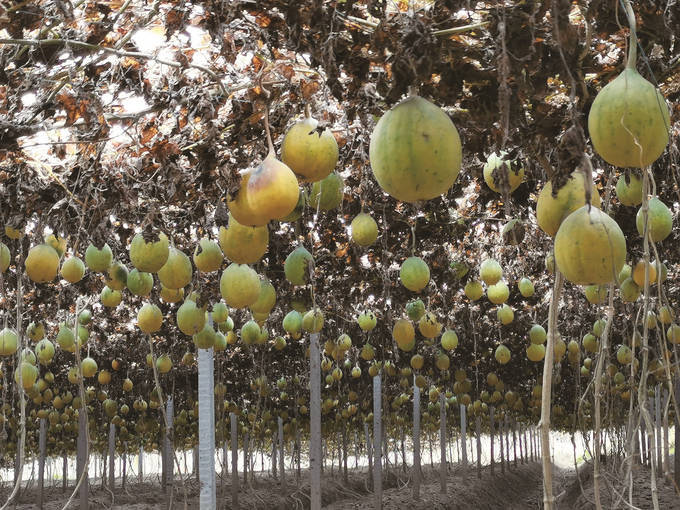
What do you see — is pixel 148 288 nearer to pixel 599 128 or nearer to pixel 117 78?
pixel 117 78

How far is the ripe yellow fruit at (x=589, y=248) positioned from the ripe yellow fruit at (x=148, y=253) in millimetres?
2265

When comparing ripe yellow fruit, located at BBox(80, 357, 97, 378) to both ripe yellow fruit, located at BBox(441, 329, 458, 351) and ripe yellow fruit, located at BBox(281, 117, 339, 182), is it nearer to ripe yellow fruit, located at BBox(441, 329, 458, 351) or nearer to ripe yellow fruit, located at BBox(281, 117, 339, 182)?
ripe yellow fruit, located at BBox(441, 329, 458, 351)

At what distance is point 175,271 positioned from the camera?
12.8ft

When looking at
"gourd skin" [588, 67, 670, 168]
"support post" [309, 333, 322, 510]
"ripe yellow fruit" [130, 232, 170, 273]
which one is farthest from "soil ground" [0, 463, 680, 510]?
"gourd skin" [588, 67, 670, 168]

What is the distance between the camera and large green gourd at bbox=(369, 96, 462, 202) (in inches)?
72.6

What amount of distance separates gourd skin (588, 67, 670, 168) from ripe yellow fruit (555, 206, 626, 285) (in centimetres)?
17

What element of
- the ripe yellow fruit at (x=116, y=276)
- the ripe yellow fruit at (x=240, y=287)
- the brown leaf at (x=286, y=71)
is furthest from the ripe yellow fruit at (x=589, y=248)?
the ripe yellow fruit at (x=116, y=276)

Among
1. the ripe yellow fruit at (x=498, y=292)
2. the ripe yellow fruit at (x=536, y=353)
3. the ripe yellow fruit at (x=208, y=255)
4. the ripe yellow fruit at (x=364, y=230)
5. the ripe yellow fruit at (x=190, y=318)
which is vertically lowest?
the ripe yellow fruit at (x=536, y=353)

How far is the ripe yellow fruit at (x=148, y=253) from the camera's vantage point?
3.55 metres

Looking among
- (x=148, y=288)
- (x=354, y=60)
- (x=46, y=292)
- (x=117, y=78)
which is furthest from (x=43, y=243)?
(x=46, y=292)

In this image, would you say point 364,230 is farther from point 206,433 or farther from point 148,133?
point 206,433

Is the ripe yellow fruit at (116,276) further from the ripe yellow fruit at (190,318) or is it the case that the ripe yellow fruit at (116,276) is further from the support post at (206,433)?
the support post at (206,433)

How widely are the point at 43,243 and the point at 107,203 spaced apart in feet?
1.70

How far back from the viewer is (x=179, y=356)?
40.5 feet
